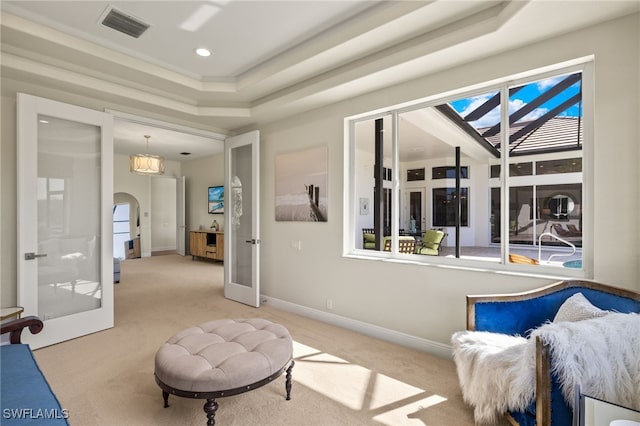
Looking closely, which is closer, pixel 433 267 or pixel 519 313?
pixel 519 313

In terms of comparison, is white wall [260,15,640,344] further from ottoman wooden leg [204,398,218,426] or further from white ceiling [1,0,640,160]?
ottoman wooden leg [204,398,218,426]

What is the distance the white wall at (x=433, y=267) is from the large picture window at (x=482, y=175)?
0.50 feet

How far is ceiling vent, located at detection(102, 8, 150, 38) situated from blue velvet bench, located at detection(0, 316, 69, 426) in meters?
2.43

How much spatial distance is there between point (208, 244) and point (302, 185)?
508 cm

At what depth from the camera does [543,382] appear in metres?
1.43

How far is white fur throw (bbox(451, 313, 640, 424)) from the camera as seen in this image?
1.37m

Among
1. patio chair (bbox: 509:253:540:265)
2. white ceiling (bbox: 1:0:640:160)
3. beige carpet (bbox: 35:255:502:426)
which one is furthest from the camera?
patio chair (bbox: 509:253:540:265)

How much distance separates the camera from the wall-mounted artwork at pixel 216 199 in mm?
8547

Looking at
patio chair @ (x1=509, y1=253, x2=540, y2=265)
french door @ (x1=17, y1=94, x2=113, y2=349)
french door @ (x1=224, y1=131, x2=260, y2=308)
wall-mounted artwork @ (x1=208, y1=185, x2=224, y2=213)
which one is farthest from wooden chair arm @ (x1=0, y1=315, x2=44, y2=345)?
wall-mounted artwork @ (x1=208, y1=185, x2=224, y2=213)

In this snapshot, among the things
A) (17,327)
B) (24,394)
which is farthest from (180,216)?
(24,394)

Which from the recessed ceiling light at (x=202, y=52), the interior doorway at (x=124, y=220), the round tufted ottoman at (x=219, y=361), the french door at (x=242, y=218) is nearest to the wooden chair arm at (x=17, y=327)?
the round tufted ottoman at (x=219, y=361)

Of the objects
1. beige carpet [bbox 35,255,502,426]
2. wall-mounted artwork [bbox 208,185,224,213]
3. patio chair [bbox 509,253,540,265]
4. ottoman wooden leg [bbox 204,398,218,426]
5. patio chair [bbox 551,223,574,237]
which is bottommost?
beige carpet [bbox 35,255,502,426]

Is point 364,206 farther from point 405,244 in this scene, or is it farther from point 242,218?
point 242,218

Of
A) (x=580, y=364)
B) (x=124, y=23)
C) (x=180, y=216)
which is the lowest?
(x=580, y=364)
